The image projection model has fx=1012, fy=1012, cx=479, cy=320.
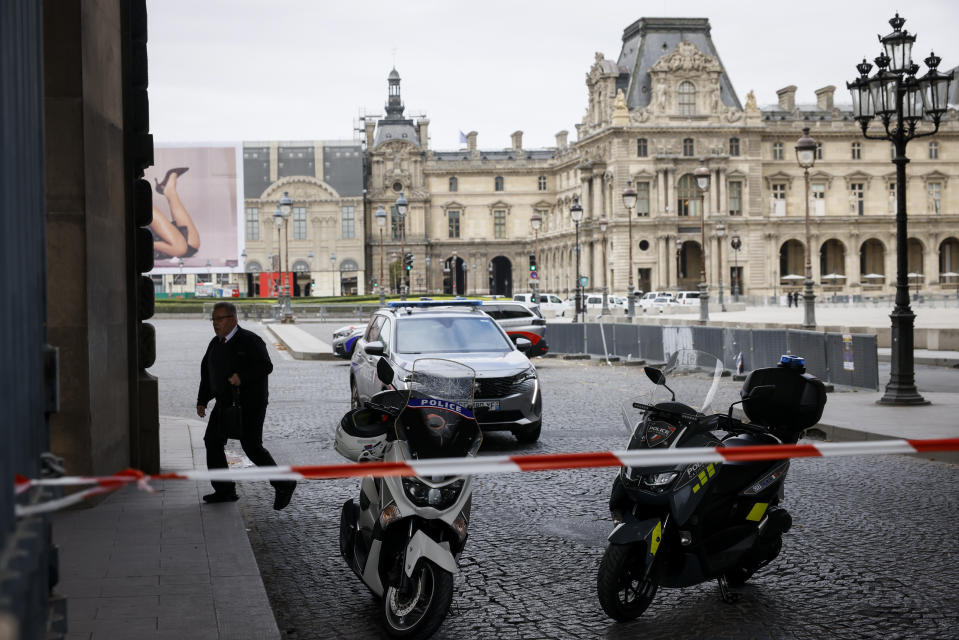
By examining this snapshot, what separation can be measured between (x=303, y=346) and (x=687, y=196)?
178 feet

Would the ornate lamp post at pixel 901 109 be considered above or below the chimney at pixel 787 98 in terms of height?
below

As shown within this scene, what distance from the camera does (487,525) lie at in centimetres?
710

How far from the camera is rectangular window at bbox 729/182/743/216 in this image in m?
80.8

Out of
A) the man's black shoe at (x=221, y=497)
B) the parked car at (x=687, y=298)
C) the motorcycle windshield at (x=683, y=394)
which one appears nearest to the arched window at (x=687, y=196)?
the parked car at (x=687, y=298)

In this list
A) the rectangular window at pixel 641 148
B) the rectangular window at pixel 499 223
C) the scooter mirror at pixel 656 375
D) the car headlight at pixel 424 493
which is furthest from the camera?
the rectangular window at pixel 499 223

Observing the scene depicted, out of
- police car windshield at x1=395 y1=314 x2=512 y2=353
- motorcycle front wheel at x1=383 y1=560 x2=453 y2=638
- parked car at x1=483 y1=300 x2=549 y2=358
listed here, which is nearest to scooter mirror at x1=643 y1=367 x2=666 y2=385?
motorcycle front wheel at x1=383 y1=560 x2=453 y2=638

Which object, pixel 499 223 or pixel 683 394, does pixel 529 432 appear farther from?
pixel 499 223

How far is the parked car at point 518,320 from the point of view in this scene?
2298 centimetres

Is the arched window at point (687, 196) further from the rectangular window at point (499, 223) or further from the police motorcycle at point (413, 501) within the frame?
the police motorcycle at point (413, 501)

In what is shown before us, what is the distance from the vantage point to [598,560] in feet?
20.1

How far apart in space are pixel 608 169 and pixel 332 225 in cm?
2894

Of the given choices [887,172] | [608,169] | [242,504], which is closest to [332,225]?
[608,169]

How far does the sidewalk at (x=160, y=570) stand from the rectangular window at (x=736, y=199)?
76.7m

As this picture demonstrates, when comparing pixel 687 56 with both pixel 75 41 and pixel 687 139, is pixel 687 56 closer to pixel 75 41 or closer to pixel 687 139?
pixel 687 139
